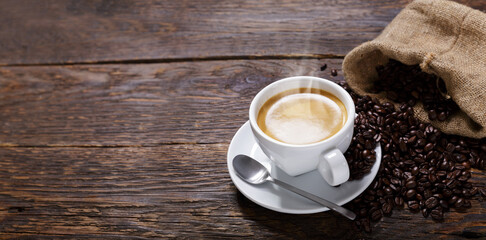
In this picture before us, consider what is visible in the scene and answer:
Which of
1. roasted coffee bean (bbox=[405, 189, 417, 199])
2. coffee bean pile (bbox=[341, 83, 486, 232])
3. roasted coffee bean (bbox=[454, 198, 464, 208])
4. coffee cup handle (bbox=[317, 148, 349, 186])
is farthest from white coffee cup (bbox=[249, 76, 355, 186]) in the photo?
roasted coffee bean (bbox=[454, 198, 464, 208])

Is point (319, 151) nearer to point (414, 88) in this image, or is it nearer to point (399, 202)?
point (399, 202)

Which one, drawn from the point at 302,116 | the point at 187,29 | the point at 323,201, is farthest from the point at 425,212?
the point at 187,29

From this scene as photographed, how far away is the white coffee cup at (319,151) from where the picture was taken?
99 centimetres

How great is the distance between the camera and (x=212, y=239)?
3.78 feet

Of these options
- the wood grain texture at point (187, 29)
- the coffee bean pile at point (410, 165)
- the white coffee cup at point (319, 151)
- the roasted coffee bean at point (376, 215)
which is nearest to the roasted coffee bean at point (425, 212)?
the coffee bean pile at point (410, 165)

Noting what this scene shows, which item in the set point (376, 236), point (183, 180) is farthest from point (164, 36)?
point (376, 236)

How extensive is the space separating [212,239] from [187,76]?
2.42ft

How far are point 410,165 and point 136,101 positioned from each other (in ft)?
3.30

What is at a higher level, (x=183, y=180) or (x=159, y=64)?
(x=159, y=64)

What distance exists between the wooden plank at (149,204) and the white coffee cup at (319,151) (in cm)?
17

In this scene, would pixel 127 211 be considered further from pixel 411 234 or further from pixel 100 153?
pixel 411 234

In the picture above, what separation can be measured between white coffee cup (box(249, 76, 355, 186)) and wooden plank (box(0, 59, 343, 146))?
0.35 meters

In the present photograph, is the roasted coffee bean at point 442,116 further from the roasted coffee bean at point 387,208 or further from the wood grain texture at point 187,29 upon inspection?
the wood grain texture at point 187,29

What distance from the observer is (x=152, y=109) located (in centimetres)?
156
